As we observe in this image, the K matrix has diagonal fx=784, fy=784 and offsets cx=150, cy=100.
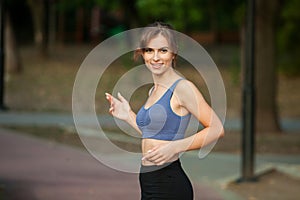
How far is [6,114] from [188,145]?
14204mm

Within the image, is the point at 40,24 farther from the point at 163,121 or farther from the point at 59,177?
the point at 163,121

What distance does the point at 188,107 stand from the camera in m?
4.00

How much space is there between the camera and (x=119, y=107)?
4172mm

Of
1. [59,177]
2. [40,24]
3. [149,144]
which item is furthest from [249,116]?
[40,24]

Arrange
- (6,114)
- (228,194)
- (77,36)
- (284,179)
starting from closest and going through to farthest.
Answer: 1. (228,194)
2. (284,179)
3. (6,114)
4. (77,36)

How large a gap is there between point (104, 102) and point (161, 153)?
48.4 ft

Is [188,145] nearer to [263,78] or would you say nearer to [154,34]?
[154,34]

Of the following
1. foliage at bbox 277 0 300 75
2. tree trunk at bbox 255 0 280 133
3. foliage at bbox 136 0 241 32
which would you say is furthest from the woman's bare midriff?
foliage at bbox 277 0 300 75

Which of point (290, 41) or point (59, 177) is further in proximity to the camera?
point (290, 41)

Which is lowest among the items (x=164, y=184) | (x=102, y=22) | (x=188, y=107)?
(x=164, y=184)

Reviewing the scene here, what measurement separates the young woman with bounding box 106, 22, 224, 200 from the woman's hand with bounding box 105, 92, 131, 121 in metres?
0.01

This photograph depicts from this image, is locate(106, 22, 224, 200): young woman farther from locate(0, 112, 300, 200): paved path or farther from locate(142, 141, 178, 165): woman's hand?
locate(0, 112, 300, 200): paved path

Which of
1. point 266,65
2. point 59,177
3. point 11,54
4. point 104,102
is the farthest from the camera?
point 11,54

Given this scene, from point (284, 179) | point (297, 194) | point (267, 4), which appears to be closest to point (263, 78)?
point (267, 4)
